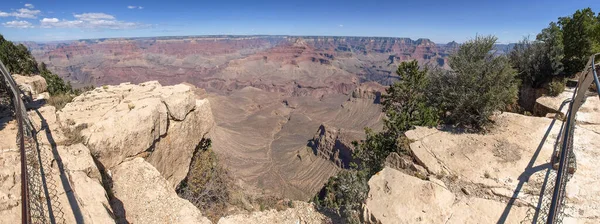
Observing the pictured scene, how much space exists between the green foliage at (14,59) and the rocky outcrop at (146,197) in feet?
41.0

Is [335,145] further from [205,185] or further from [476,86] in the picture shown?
[476,86]

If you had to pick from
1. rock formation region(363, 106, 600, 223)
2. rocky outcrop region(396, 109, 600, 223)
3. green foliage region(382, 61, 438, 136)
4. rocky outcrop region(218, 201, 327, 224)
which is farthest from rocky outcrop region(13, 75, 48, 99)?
rocky outcrop region(396, 109, 600, 223)

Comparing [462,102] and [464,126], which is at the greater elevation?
[462,102]

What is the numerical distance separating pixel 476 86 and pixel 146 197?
553 inches

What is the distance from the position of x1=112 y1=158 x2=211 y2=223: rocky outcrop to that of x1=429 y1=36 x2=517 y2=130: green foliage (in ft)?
37.4

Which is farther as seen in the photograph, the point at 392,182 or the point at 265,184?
the point at 265,184

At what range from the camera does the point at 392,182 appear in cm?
899

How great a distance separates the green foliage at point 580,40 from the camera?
16125 millimetres

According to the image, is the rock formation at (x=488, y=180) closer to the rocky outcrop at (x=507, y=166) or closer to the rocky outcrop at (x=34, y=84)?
the rocky outcrop at (x=507, y=166)

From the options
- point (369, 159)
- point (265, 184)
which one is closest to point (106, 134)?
point (369, 159)

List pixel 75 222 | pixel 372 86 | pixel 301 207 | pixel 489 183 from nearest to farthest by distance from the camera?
pixel 75 222 < pixel 489 183 < pixel 301 207 < pixel 372 86

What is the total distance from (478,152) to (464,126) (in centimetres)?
225

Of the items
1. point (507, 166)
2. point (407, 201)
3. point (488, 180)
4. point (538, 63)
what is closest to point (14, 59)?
point (407, 201)

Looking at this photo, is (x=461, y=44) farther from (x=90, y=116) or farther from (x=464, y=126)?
(x=90, y=116)
